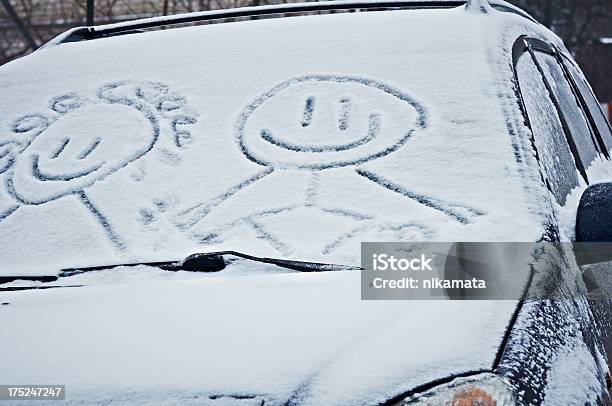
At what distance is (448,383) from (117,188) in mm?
959

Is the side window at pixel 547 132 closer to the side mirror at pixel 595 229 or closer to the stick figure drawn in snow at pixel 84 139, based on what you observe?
the side mirror at pixel 595 229

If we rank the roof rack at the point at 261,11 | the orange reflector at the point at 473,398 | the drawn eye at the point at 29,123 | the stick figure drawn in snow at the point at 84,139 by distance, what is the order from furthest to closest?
the roof rack at the point at 261,11, the drawn eye at the point at 29,123, the stick figure drawn in snow at the point at 84,139, the orange reflector at the point at 473,398

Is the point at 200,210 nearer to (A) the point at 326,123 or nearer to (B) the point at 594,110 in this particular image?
(A) the point at 326,123

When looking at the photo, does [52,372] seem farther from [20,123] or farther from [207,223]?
[20,123]

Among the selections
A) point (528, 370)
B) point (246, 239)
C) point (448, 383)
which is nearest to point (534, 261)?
point (528, 370)

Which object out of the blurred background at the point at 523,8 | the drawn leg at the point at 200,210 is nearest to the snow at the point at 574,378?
the drawn leg at the point at 200,210

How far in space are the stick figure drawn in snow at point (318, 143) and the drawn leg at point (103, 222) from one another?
13cm

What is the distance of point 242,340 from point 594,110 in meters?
2.06

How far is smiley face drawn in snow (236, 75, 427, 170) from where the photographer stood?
1925mm

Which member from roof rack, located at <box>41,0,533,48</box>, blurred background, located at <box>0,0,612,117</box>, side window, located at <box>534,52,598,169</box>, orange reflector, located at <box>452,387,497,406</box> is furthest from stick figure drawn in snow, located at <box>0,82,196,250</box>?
blurred background, located at <box>0,0,612,117</box>

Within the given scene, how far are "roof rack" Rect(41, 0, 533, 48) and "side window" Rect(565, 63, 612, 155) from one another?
0.43 meters

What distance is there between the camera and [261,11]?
2719mm

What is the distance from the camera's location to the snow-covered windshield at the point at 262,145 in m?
1.76

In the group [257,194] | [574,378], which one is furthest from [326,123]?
[574,378]
